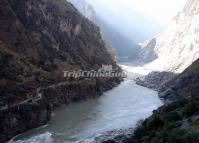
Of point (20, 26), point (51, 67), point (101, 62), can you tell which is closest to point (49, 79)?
point (51, 67)

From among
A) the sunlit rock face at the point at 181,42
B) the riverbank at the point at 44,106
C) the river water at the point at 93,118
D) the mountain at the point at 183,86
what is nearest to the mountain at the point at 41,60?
the riverbank at the point at 44,106

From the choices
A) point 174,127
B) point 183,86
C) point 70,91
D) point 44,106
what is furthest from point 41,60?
point 174,127

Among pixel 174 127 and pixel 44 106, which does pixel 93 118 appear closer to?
pixel 44 106

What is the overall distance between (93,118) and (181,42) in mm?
89112

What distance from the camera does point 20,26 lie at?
8694cm

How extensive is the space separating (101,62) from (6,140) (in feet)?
203

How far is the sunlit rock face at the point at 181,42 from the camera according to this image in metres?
133

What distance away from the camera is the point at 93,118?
228 feet

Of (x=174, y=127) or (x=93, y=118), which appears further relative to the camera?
(x=93, y=118)

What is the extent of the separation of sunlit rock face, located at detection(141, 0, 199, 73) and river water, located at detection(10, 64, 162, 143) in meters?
37.7

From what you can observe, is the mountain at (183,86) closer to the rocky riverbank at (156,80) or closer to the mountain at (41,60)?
the mountain at (41,60)

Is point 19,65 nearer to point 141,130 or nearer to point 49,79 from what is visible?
point 49,79

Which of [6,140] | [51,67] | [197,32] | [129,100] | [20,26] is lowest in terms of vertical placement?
[6,140]

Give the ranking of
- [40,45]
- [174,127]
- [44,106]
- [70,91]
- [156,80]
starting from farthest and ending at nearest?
[156,80] → [40,45] → [70,91] → [44,106] → [174,127]
